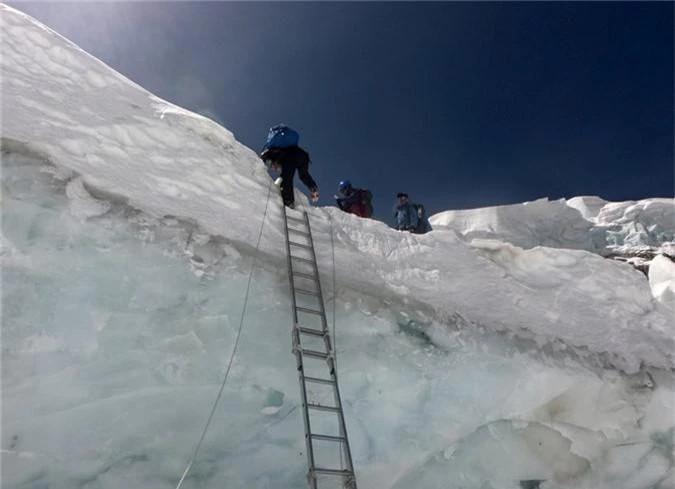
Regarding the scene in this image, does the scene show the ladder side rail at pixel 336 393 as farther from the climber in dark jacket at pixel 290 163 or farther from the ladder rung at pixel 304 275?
the climber in dark jacket at pixel 290 163

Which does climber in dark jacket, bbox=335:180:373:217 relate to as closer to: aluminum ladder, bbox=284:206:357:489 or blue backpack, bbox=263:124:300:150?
blue backpack, bbox=263:124:300:150

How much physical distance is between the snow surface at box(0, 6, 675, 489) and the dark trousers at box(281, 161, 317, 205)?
22cm

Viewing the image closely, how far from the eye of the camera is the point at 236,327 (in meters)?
4.02

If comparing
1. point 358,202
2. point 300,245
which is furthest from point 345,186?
point 300,245

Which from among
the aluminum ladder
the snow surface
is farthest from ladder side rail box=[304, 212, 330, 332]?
the snow surface

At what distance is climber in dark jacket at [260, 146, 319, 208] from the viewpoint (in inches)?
227

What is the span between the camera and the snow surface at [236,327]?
3.41 meters

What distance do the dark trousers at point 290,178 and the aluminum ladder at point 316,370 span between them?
1.45 ft

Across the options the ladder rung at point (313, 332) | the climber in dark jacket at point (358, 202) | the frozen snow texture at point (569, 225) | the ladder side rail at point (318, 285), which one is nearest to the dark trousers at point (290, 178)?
the ladder side rail at point (318, 285)

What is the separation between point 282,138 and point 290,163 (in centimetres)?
36

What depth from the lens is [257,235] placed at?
462cm

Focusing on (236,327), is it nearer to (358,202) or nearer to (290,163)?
(290,163)

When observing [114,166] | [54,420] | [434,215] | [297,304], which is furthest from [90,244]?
[434,215]

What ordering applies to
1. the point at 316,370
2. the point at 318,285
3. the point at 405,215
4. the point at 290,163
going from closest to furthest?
the point at 316,370
the point at 318,285
the point at 290,163
the point at 405,215
